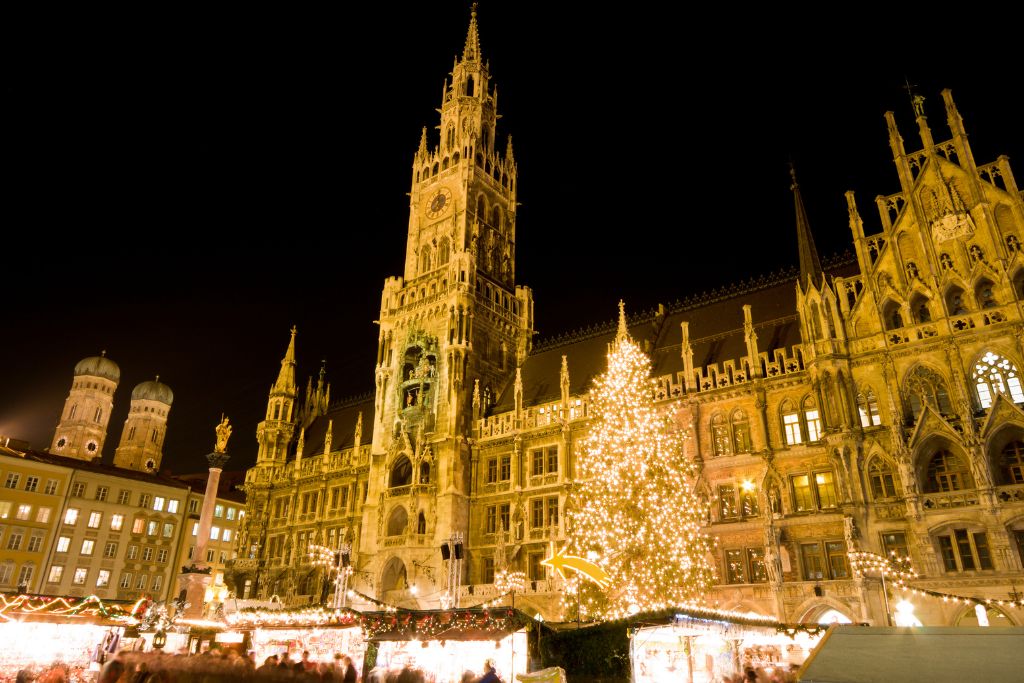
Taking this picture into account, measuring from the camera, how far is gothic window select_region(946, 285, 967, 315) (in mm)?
30094

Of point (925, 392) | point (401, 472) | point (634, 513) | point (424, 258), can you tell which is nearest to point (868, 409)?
point (925, 392)

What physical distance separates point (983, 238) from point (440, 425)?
108 ft

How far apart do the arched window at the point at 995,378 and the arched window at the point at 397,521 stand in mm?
33963

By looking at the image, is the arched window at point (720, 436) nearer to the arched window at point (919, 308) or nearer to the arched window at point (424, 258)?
the arched window at point (919, 308)

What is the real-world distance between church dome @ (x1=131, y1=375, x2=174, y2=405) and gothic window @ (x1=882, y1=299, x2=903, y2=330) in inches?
4737

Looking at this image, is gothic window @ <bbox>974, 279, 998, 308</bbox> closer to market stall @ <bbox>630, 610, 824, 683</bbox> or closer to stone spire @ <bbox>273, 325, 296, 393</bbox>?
market stall @ <bbox>630, 610, 824, 683</bbox>

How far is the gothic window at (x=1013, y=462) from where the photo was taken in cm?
2645

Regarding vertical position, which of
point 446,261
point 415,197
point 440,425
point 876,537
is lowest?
point 876,537

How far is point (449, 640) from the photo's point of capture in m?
21.3

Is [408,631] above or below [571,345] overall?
below

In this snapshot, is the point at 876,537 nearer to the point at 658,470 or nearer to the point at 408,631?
the point at 658,470

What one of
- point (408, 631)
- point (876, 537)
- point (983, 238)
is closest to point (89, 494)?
point (408, 631)

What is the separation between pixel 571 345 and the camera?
49.4 metres

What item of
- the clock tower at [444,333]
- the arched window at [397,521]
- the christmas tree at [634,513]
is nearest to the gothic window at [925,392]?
the christmas tree at [634,513]
